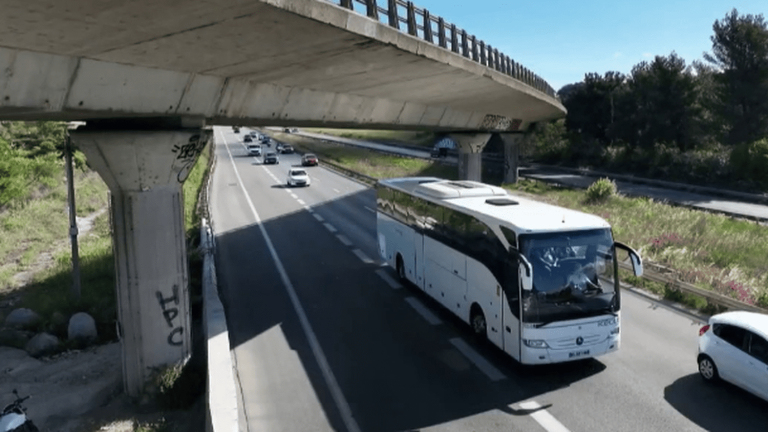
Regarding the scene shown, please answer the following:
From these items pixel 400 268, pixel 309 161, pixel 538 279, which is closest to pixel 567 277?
pixel 538 279

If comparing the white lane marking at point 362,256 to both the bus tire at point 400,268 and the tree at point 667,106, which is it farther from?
the tree at point 667,106

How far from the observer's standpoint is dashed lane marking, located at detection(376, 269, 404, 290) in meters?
18.1

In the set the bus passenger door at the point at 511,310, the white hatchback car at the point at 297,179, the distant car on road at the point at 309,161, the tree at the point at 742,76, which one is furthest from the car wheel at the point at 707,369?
the distant car on road at the point at 309,161

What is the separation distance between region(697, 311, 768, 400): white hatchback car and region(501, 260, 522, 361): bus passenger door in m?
3.51

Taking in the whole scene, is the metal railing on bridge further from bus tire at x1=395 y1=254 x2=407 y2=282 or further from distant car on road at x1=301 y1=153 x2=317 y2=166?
distant car on road at x1=301 y1=153 x2=317 y2=166

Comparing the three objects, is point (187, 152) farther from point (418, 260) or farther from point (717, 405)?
point (717, 405)

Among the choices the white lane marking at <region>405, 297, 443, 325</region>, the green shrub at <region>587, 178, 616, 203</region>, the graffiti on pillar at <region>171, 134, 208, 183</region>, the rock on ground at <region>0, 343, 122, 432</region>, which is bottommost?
the rock on ground at <region>0, 343, 122, 432</region>

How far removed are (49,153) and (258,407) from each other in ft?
126

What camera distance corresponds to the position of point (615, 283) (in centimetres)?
1120

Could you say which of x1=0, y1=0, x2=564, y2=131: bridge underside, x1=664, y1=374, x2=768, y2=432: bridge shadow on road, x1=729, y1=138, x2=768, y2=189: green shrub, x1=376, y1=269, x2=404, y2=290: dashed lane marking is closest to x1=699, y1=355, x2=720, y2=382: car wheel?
Result: x1=664, y1=374, x2=768, y2=432: bridge shadow on road

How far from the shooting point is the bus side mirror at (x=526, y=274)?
10.3 m

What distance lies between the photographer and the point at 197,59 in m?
10.7

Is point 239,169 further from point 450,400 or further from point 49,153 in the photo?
point 450,400

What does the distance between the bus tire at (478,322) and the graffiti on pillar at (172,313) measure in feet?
20.5
